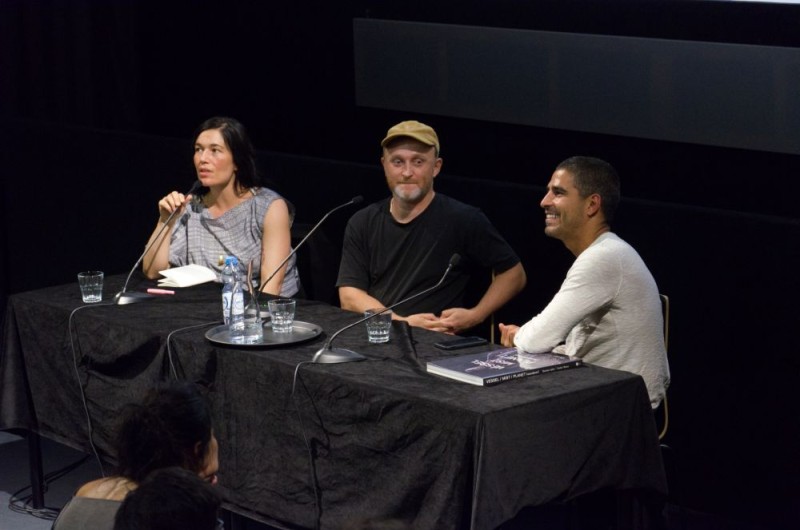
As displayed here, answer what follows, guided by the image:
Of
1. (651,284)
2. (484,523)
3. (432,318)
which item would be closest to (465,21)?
(432,318)

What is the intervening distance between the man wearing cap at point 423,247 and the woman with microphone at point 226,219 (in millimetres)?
287

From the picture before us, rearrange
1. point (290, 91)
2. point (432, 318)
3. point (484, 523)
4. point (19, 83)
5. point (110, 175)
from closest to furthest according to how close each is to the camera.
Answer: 1. point (484, 523)
2. point (432, 318)
3. point (290, 91)
4. point (110, 175)
5. point (19, 83)

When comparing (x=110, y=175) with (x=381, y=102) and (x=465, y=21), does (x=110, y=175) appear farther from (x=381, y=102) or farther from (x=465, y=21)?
(x=465, y=21)

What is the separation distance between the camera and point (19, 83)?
637cm

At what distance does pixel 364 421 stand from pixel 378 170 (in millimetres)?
1755

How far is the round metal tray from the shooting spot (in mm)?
3494

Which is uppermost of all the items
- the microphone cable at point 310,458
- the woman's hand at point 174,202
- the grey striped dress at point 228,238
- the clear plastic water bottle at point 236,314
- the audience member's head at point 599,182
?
the audience member's head at point 599,182

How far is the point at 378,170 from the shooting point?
4.77 m

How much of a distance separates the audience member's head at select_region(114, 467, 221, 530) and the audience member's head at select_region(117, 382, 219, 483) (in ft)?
1.60

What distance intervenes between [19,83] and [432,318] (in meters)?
3.15

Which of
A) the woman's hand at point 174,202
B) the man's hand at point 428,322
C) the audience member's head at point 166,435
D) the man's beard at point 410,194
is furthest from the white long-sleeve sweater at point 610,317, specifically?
the woman's hand at point 174,202

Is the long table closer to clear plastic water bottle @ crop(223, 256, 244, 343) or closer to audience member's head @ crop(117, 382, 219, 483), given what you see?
clear plastic water bottle @ crop(223, 256, 244, 343)

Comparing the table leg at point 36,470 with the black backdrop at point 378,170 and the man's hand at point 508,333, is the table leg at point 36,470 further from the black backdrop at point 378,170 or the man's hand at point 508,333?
the man's hand at point 508,333

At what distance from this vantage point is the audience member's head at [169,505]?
1.96 metres
